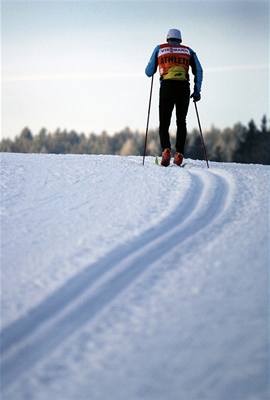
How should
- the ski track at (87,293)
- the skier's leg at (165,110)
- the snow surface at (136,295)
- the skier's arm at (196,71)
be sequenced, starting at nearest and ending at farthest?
the snow surface at (136,295)
the ski track at (87,293)
the skier's leg at (165,110)
the skier's arm at (196,71)

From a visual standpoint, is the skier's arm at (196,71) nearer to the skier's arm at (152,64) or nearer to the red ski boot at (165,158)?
the skier's arm at (152,64)

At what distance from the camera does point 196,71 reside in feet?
21.9

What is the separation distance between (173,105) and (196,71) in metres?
0.64

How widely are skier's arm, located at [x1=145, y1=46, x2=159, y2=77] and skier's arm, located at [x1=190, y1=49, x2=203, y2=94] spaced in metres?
0.55

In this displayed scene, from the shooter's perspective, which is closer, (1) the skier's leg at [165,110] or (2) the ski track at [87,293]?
(2) the ski track at [87,293]

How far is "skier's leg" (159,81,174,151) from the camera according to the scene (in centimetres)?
650

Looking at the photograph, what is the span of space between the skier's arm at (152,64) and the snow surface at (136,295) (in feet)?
9.52

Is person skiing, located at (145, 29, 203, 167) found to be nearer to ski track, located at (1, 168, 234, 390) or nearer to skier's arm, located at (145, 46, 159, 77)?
skier's arm, located at (145, 46, 159, 77)

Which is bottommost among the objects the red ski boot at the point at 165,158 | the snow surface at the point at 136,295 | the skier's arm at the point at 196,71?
the snow surface at the point at 136,295

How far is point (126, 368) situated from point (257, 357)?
63 centimetres

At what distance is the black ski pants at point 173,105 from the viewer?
255 inches

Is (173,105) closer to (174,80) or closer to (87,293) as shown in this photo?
(174,80)

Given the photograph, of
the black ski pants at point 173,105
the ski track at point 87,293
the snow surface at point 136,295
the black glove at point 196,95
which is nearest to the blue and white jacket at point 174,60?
the black ski pants at point 173,105

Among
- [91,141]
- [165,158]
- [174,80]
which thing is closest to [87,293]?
[165,158]
